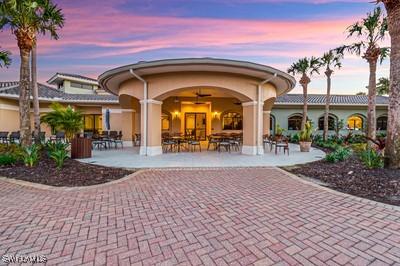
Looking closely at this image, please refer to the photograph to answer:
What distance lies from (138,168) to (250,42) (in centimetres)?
996

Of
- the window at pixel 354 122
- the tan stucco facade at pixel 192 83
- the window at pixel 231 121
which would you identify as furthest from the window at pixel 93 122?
the window at pixel 354 122

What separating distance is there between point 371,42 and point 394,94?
7586mm

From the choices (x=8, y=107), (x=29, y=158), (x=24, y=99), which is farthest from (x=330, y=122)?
(x=8, y=107)

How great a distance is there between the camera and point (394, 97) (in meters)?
6.34

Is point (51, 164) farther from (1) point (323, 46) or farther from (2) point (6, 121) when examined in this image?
(1) point (323, 46)

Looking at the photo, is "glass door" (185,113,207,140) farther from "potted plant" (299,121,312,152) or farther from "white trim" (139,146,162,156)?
"potted plant" (299,121,312,152)

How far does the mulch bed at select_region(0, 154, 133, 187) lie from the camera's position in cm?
613

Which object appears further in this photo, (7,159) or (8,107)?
(8,107)

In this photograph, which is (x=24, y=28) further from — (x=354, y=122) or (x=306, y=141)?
(x=354, y=122)

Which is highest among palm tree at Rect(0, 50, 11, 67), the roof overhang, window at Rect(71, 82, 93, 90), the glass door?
window at Rect(71, 82, 93, 90)

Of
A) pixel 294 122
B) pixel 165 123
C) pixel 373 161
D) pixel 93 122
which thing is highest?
pixel 294 122

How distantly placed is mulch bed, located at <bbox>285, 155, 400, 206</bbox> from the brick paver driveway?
684mm

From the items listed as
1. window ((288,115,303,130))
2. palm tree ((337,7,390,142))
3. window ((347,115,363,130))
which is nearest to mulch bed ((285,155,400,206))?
palm tree ((337,7,390,142))

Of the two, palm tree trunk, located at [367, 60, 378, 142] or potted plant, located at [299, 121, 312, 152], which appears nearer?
palm tree trunk, located at [367, 60, 378, 142]
